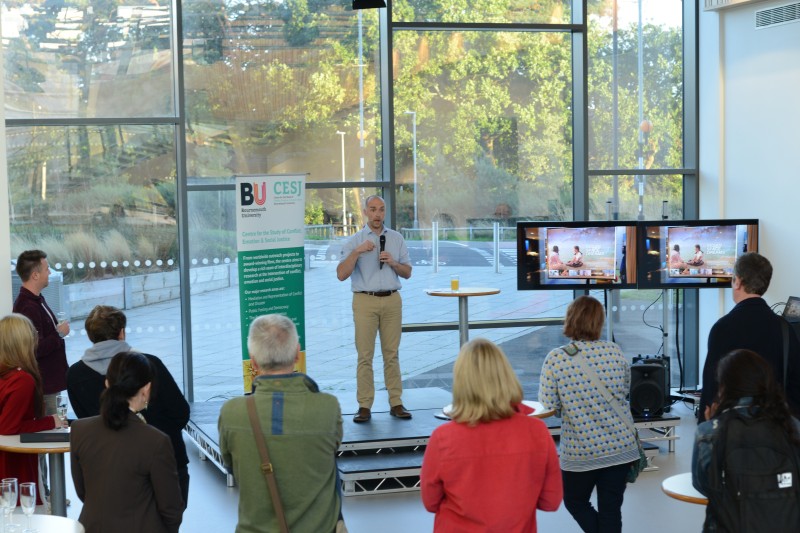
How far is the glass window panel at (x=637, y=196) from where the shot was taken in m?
9.28

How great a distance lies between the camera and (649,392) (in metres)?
7.42

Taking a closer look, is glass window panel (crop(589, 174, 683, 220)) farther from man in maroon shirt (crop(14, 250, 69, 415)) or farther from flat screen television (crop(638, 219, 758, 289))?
man in maroon shirt (crop(14, 250, 69, 415))

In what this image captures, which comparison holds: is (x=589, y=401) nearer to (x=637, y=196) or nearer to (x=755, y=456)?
(x=755, y=456)

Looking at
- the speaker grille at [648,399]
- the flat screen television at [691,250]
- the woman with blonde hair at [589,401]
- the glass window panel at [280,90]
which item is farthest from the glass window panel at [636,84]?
the woman with blonde hair at [589,401]

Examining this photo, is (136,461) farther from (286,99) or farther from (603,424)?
(286,99)

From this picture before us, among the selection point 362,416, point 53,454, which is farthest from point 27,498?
point 362,416

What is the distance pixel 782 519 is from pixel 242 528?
182 centimetres

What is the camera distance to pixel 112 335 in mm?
4262

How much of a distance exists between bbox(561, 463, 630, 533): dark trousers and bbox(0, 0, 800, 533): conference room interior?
289 cm

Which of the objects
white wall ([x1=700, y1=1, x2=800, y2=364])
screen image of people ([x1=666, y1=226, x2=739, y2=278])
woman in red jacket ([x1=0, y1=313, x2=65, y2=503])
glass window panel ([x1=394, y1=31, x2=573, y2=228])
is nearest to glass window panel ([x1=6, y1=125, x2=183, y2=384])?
glass window panel ([x1=394, y1=31, x2=573, y2=228])

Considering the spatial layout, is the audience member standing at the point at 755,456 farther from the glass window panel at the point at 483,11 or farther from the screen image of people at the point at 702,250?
the glass window panel at the point at 483,11

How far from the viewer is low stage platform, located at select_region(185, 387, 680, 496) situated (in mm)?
6371

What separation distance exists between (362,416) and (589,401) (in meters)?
3.12

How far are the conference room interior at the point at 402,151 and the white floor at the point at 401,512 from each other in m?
1.02
